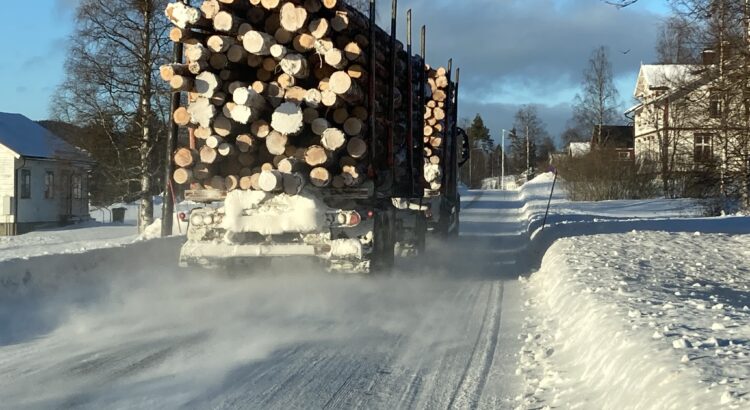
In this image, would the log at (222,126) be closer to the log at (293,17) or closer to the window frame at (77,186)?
the log at (293,17)

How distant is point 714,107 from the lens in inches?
719

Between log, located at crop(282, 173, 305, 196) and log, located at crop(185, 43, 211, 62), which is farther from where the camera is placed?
log, located at crop(185, 43, 211, 62)

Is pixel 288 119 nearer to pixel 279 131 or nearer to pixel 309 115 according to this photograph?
pixel 279 131

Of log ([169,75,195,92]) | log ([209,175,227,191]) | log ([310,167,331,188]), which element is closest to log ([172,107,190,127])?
log ([169,75,195,92])

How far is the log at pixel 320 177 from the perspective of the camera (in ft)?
33.9

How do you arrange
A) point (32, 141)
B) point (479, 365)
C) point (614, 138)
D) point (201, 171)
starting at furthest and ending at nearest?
1. point (614, 138)
2. point (32, 141)
3. point (201, 171)
4. point (479, 365)

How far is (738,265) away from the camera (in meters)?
12.7

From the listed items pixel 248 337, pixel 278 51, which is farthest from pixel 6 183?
pixel 248 337

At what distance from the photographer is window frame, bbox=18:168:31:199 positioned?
113ft

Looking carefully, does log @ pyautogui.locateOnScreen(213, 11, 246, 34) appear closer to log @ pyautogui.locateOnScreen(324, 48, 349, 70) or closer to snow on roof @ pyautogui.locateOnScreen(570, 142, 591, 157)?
log @ pyautogui.locateOnScreen(324, 48, 349, 70)

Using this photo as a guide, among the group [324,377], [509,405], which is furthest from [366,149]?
[509,405]

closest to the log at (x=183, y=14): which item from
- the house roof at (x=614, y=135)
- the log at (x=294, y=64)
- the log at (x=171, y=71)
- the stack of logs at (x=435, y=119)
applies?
the log at (x=171, y=71)

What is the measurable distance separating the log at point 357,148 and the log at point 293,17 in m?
1.69

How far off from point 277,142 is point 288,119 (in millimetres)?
400
